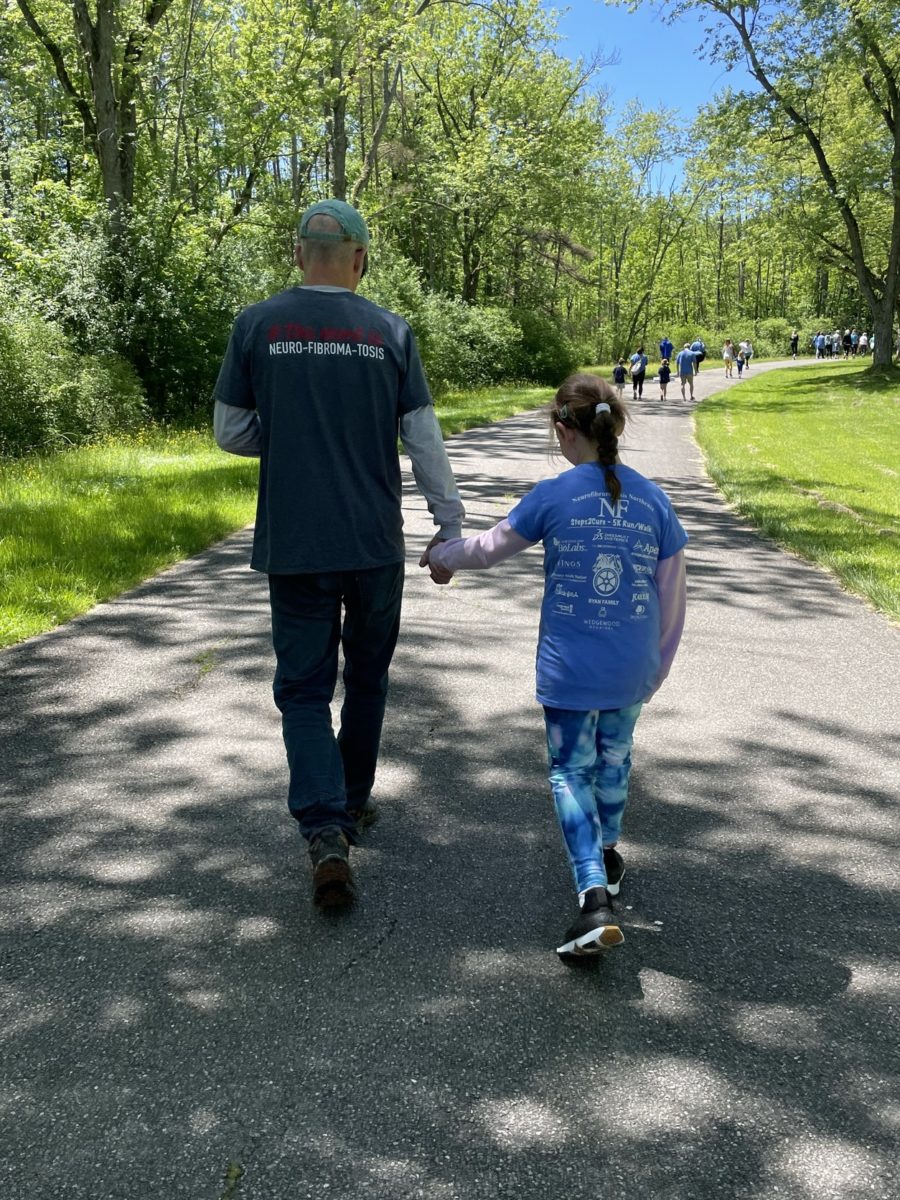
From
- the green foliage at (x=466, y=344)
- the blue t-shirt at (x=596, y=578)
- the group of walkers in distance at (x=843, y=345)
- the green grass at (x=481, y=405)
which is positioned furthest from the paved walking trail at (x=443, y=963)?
the group of walkers in distance at (x=843, y=345)

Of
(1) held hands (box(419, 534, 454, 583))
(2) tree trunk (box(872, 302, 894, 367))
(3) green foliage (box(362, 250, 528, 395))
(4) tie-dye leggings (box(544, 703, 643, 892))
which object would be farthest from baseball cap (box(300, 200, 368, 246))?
(2) tree trunk (box(872, 302, 894, 367))

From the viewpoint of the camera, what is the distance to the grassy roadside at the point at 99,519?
6.89 m

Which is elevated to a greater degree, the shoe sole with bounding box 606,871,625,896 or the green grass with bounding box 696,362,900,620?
the green grass with bounding box 696,362,900,620

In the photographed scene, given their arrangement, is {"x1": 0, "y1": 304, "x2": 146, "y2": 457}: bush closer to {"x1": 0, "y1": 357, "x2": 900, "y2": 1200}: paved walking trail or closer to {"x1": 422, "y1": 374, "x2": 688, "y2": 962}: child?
{"x1": 0, "y1": 357, "x2": 900, "y2": 1200}: paved walking trail

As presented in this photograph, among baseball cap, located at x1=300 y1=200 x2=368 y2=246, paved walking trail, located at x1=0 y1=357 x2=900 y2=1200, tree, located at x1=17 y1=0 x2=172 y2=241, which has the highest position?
tree, located at x1=17 y1=0 x2=172 y2=241

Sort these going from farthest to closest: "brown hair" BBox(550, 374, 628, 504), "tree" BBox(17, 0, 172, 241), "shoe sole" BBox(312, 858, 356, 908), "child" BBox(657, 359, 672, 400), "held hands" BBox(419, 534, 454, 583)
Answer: "child" BBox(657, 359, 672, 400), "tree" BBox(17, 0, 172, 241), "held hands" BBox(419, 534, 454, 583), "shoe sole" BBox(312, 858, 356, 908), "brown hair" BBox(550, 374, 628, 504)

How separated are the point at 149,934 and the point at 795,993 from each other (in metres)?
1.87

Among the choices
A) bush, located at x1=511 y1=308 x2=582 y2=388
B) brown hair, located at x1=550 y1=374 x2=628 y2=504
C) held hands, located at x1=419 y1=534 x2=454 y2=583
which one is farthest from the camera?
bush, located at x1=511 y1=308 x2=582 y2=388

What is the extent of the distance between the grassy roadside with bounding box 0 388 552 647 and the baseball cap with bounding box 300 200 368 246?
12.8ft

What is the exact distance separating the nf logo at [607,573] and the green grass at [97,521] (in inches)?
174

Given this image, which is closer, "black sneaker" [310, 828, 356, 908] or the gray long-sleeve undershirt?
"black sneaker" [310, 828, 356, 908]

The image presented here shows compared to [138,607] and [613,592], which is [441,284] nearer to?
[138,607]

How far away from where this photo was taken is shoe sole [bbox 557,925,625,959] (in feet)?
8.64

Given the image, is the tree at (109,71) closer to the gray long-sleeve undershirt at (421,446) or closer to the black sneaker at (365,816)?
the gray long-sleeve undershirt at (421,446)
